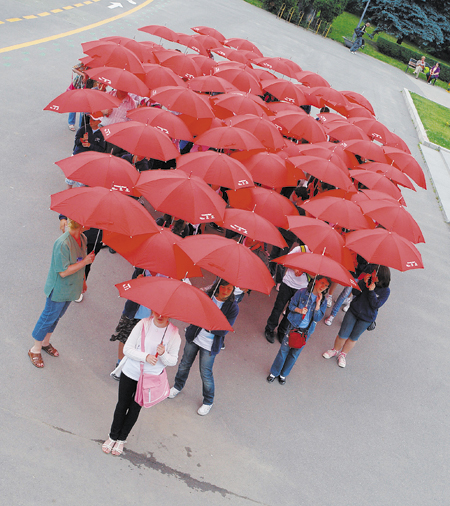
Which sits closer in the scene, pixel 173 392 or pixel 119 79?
pixel 173 392

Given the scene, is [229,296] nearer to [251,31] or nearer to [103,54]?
[103,54]

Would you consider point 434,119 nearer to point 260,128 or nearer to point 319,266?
point 260,128

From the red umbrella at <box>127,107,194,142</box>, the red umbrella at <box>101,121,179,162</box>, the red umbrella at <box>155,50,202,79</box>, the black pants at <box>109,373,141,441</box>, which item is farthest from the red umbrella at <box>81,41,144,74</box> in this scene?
the black pants at <box>109,373,141,441</box>

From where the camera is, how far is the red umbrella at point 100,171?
616 centimetres

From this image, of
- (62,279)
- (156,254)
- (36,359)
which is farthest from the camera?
(36,359)

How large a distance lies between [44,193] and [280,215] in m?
4.24

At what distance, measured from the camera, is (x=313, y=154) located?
28.6 ft

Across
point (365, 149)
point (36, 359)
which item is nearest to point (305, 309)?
point (36, 359)

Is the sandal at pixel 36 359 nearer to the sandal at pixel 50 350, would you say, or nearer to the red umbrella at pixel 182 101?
the sandal at pixel 50 350

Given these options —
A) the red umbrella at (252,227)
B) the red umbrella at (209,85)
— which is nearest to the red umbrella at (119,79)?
the red umbrella at (209,85)

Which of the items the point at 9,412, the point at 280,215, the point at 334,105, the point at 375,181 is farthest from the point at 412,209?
the point at 9,412

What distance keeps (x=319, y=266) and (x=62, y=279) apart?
293 centimetres

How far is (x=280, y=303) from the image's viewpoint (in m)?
7.32

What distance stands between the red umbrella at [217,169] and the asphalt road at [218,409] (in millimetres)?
1946
